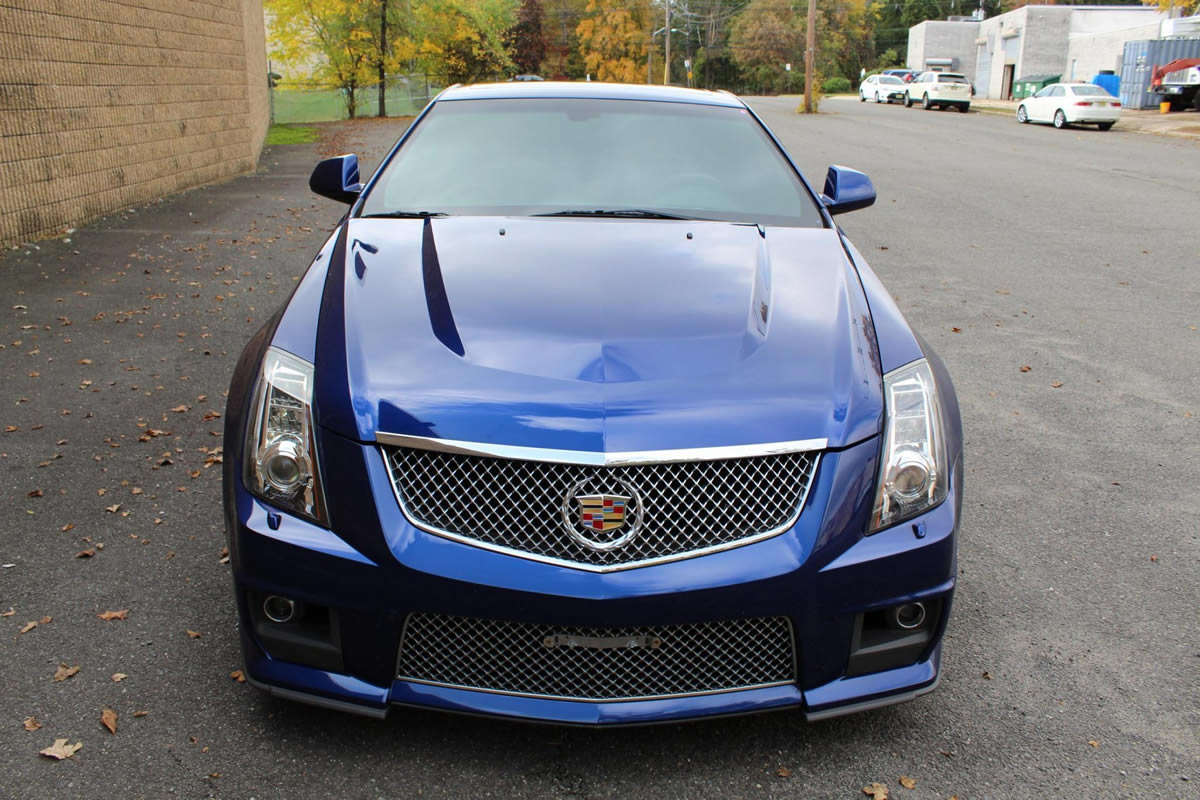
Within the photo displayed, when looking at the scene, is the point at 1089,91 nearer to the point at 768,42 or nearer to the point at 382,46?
the point at 382,46

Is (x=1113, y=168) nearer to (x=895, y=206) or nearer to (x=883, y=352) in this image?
(x=895, y=206)

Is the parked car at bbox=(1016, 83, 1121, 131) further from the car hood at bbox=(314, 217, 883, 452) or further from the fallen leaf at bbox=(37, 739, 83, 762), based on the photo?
the fallen leaf at bbox=(37, 739, 83, 762)

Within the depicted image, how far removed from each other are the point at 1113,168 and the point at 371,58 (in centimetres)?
2532

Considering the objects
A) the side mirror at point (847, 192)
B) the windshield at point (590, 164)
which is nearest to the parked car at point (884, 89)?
the side mirror at point (847, 192)

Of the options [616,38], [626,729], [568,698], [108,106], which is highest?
[616,38]

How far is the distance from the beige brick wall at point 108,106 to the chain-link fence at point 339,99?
52.7 ft

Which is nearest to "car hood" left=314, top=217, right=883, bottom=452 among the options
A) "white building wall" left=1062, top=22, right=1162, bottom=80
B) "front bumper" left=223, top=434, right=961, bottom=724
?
"front bumper" left=223, top=434, right=961, bottom=724

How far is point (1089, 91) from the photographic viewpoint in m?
30.6

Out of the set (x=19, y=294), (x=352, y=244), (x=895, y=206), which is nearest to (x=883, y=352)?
(x=352, y=244)

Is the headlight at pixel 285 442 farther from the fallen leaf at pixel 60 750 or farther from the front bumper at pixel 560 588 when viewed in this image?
the fallen leaf at pixel 60 750

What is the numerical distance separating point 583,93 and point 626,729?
3.00 meters

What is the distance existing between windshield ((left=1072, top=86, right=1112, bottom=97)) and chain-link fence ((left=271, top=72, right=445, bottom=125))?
69.5 feet

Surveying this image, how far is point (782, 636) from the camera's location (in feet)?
8.37

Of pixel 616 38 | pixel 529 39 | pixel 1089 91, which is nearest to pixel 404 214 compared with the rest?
pixel 1089 91
